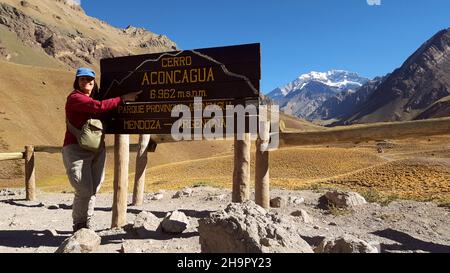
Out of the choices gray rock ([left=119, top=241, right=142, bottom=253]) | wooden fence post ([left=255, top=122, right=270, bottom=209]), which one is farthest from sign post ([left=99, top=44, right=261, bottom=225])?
gray rock ([left=119, top=241, right=142, bottom=253])

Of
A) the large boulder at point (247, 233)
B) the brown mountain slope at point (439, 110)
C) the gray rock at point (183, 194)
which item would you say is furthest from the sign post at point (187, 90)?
the brown mountain slope at point (439, 110)

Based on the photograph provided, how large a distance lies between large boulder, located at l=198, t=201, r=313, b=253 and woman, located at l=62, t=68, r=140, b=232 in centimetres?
237

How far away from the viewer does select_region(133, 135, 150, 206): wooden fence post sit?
1058 cm

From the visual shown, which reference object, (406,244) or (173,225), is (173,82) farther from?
(406,244)

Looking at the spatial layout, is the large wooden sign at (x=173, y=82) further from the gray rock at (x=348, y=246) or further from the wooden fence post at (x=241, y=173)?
the gray rock at (x=348, y=246)

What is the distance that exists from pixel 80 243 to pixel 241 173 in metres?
3.10

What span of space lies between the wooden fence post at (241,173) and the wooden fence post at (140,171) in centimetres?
405

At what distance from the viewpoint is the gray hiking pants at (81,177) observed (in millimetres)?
6148

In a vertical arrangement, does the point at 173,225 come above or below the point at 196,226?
above

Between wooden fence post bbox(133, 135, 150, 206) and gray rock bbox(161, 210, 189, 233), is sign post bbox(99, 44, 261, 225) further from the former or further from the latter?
wooden fence post bbox(133, 135, 150, 206)

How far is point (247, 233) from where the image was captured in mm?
4191

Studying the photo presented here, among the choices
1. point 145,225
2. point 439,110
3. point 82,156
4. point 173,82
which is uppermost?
point 439,110

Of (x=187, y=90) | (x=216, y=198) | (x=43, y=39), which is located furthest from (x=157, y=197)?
(x=43, y=39)
